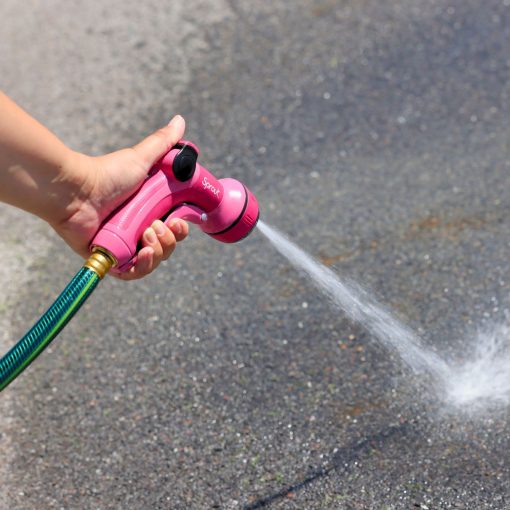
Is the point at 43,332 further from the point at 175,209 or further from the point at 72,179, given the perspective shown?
the point at 175,209

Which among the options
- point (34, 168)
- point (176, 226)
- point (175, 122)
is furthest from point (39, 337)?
point (175, 122)

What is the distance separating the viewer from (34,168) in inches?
75.7

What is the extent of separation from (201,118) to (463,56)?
4.40 ft

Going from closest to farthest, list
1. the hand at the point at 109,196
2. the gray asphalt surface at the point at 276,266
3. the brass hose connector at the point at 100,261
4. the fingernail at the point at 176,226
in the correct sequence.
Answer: the brass hose connector at the point at 100,261 < the hand at the point at 109,196 < the fingernail at the point at 176,226 < the gray asphalt surface at the point at 276,266

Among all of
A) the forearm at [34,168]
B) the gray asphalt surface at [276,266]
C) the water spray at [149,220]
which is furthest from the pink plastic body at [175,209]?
the gray asphalt surface at [276,266]

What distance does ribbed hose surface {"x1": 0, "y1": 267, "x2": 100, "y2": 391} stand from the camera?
1785mm

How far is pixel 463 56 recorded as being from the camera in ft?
13.4

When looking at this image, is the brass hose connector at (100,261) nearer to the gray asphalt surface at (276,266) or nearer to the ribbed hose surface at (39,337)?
the ribbed hose surface at (39,337)

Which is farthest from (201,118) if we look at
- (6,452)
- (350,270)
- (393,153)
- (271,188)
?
(6,452)

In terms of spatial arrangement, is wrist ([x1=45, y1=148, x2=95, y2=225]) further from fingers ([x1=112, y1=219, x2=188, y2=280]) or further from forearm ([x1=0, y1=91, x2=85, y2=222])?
fingers ([x1=112, y1=219, x2=188, y2=280])

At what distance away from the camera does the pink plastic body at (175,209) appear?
6.66 ft

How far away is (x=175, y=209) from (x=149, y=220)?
0.11 metres

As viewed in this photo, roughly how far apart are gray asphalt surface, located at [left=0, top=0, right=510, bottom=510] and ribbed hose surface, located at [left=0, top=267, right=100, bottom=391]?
76cm

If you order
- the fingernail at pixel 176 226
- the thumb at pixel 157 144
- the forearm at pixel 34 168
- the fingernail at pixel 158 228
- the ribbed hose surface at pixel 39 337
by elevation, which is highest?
the thumb at pixel 157 144
